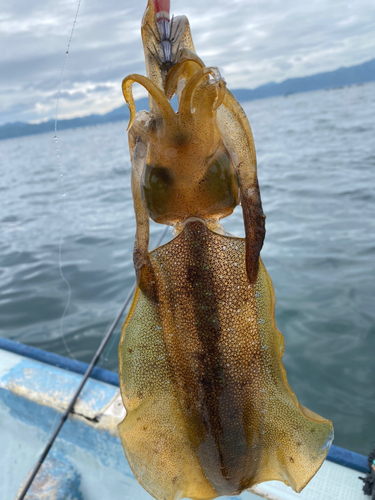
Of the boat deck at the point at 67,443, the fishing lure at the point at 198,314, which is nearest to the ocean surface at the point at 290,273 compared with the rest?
the fishing lure at the point at 198,314

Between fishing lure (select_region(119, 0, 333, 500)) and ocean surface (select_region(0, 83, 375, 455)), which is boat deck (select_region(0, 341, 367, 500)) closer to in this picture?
ocean surface (select_region(0, 83, 375, 455))

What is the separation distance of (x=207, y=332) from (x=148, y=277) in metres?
0.23

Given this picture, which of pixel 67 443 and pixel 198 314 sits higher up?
pixel 198 314

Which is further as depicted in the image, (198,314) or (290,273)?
(290,273)

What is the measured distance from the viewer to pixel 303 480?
52.2 inches

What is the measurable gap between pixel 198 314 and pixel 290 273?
572 cm

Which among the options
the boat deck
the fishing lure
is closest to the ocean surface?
the fishing lure

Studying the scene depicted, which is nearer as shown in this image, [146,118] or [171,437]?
[146,118]

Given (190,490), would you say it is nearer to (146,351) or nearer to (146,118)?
(146,351)

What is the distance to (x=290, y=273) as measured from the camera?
6.66 metres

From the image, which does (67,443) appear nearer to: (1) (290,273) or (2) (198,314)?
(2) (198,314)

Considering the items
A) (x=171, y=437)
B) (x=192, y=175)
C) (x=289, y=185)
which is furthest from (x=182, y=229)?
(x=289, y=185)

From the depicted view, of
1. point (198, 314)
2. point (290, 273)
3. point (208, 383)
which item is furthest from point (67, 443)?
point (290, 273)

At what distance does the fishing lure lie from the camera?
1108 millimetres
